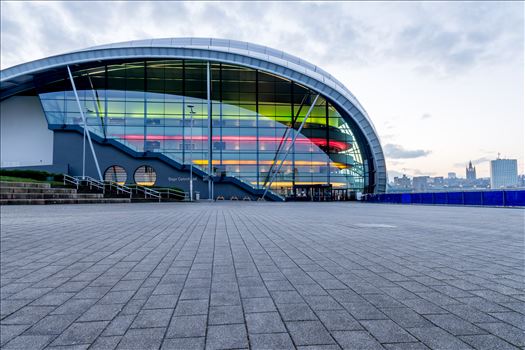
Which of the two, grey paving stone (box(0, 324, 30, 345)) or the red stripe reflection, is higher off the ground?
the red stripe reflection

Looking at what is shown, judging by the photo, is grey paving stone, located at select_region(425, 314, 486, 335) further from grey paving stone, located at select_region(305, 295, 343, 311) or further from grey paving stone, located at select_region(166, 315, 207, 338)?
grey paving stone, located at select_region(166, 315, 207, 338)

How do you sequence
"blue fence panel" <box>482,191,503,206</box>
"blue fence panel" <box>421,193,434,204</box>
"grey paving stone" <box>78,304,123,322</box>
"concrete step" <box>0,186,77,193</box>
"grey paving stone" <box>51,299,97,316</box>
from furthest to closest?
"blue fence panel" <box>421,193,434,204</box> → "blue fence panel" <box>482,191,503,206</box> → "concrete step" <box>0,186,77,193</box> → "grey paving stone" <box>51,299,97,316</box> → "grey paving stone" <box>78,304,123,322</box>

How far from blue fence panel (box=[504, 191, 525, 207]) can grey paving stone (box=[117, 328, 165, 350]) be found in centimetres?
2561

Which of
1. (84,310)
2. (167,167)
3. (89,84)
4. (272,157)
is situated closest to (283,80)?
(272,157)

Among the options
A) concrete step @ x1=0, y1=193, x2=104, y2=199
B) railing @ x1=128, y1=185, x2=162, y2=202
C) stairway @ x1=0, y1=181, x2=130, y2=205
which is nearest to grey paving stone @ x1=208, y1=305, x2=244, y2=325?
stairway @ x1=0, y1=181, x2=130, y2=205

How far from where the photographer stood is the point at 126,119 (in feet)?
130

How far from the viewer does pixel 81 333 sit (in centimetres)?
265

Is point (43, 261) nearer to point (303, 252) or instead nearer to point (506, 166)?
point (303, 252)

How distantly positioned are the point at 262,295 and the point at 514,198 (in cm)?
2513

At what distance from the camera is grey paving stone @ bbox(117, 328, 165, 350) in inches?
94.6

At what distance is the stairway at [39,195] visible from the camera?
19.9m

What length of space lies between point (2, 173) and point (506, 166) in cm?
19728

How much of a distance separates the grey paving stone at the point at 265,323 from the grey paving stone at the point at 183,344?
42 cm

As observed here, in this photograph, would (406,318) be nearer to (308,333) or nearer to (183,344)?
(308,333)
